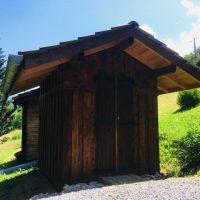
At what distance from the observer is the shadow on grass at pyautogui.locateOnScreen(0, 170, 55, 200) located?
691 centimetres

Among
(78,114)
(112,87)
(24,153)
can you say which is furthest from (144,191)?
(24,153)

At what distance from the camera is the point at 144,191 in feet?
17.7

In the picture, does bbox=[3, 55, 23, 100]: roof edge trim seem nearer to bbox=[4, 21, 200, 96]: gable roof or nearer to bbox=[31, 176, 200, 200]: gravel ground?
bbox=[4, 21, 200, 96]: gable roof

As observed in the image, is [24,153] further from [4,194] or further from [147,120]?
[147,120]

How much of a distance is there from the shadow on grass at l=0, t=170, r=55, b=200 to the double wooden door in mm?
1516

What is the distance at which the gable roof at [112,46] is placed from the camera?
593cm

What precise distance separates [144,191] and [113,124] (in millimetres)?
2376

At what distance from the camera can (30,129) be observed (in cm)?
1341

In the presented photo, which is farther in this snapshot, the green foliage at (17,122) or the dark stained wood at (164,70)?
the green foliage at (17,122)

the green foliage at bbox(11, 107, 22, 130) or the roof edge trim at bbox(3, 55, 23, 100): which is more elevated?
the roof edge trim at bbox(3, 55, 23, 100)

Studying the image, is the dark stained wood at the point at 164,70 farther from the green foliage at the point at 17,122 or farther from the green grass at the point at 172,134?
the green foliage at the point at 17,122

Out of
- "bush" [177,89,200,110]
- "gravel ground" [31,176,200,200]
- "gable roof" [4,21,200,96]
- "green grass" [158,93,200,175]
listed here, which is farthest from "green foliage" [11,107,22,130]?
"gravel ground" [31,176,200,200]

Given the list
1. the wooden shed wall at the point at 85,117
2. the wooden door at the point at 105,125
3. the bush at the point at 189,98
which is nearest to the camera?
the wooden shed wall at the point at 85,117

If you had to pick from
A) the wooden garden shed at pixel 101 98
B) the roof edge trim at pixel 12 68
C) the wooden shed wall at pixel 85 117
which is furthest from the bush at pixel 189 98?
the roof edge trim at pixel 12 68
